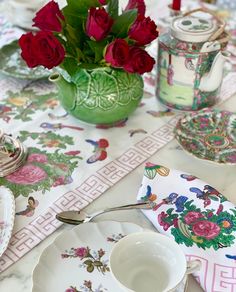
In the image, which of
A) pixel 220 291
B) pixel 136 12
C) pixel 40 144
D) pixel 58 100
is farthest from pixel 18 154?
pixel 220 291

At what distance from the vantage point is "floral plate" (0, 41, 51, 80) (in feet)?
3.66

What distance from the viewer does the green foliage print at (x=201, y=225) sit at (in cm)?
70

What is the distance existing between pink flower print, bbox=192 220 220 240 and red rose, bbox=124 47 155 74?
0.30 metres

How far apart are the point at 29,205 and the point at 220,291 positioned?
34cm

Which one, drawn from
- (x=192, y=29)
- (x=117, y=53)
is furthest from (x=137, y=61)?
(x=192, y=29)

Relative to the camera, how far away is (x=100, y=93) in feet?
3.02

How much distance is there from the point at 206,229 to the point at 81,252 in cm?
19

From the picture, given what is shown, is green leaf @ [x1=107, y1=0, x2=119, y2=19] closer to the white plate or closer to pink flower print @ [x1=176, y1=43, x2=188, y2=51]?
pink flower print @ [x1=176, y1=43, x2=188, y2=51]

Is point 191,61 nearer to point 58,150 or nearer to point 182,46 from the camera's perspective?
point 182,46

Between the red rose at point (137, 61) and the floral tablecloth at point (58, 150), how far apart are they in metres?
0.16

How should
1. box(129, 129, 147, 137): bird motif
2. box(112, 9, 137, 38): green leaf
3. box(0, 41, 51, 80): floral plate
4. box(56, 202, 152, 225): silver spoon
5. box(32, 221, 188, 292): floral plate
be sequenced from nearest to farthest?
1. box(32, 221, 188, 292): floral plate
2. box(56, 202, 152, 225): silver spoon
3. box(112, 9, 137, 38): green leaf
4. box(129, 129, 147, 137): bird motif
5. box(0, 41, 51, 80): floral plate

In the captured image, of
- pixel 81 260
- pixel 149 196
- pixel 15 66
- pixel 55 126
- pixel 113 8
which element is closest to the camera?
pixel 81 260

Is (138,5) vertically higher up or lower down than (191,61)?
higher up

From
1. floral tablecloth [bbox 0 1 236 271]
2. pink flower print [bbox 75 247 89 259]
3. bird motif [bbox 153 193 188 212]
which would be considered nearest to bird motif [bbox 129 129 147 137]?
floral tablecloth [bbox 0 1 236 271]
